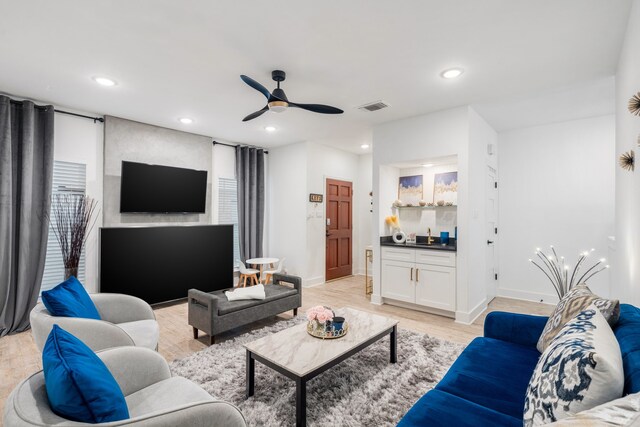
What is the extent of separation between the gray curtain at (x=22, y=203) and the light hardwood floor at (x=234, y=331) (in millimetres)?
421

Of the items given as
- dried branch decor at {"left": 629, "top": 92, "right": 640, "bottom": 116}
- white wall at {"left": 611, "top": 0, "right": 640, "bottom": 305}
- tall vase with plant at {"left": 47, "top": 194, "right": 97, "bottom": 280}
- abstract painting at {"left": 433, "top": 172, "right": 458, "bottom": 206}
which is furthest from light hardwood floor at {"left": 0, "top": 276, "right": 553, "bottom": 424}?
dried branch decor at {"left": 629, "top": 92, "right": 640, "bottom": 116}

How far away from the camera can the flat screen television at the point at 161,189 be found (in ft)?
14.1

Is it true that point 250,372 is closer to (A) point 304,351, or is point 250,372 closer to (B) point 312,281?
(A) point 304,351

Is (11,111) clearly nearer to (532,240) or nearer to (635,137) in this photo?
(635,137)

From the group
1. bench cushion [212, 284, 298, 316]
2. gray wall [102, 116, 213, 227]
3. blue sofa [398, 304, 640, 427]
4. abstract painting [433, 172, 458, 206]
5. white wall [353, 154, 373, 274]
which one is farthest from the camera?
white wall [353, 154, 373, 274]

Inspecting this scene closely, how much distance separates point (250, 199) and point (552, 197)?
4.87 m

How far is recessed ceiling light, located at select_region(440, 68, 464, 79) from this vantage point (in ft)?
9.36

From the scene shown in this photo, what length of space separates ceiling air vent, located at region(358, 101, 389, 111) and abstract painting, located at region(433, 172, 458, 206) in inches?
60.0

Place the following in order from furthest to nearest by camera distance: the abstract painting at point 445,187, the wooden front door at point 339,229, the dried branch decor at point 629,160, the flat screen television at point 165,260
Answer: the wooden front door at point 339,229, the abstract painting at point 445,187, the flat screen television at point 165,260, the dried branch decor at point 629,160

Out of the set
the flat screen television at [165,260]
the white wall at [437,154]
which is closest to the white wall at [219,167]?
the flat screen television at [165,260]

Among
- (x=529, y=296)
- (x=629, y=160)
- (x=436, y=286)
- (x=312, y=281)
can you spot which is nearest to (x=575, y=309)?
(x=629, y=160)

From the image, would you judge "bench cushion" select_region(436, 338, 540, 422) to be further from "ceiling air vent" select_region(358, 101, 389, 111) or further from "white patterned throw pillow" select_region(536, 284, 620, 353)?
"ceiling air vent" select_region(358, 101, 389, 111)

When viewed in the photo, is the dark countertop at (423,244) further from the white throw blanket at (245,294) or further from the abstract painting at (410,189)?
the white throw blanket at (245,294)

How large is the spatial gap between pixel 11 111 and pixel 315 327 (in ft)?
13.4
